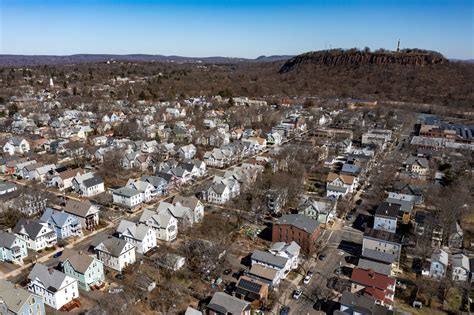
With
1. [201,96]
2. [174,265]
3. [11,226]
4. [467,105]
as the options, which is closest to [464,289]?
[174,265]

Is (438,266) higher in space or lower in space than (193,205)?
lower

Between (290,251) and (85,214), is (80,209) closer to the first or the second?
(85,214)

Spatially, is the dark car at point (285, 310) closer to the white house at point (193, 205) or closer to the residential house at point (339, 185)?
the white house at point (193, 205)

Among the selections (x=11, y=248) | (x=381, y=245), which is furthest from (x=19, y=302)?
(x=381, y=245)

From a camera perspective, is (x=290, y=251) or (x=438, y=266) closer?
(x=438, y=266)

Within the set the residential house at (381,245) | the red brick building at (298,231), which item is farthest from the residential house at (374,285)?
the red brick building at (298,231)

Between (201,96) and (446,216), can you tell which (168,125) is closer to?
(201,96)
